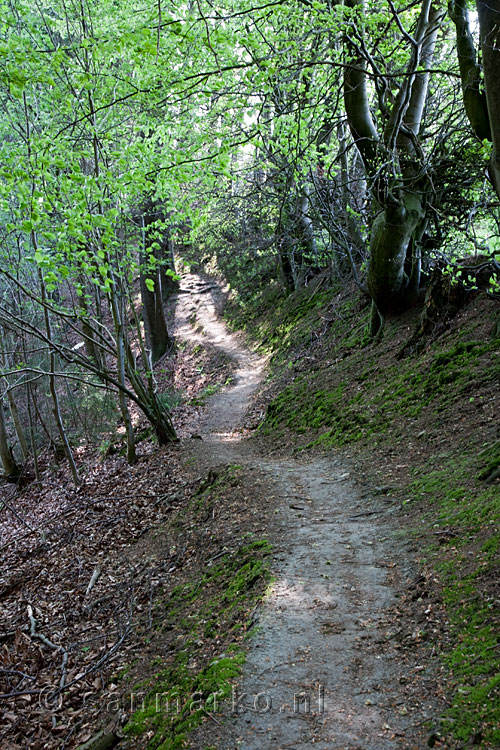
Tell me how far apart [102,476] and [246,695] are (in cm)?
949

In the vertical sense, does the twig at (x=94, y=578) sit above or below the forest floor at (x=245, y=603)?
below

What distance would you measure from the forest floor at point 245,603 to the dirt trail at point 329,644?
0.01 m

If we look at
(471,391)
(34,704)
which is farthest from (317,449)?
(34,704)

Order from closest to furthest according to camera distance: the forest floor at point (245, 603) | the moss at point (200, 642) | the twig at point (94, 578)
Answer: the forest floor at point (245, 603)
the moss at point (200, 642)
the twig at point (94, 578)

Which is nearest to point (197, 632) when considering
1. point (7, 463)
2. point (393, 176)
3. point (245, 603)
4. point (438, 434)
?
point (245, 603)

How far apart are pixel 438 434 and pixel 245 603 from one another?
3.64 metres

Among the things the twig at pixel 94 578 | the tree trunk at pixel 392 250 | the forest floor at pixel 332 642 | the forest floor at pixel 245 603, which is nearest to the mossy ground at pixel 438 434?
the forest floor at pixel 245 603

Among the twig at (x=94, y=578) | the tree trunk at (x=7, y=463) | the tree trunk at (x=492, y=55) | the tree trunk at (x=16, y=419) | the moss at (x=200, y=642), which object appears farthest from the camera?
the tree trunk at (x=7, y=463)

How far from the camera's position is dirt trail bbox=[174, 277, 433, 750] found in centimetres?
265

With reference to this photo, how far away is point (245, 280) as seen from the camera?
2298cm

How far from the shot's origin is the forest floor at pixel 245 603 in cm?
288

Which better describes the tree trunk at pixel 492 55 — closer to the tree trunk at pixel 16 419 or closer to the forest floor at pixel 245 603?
the forest floor at pixel 245 603

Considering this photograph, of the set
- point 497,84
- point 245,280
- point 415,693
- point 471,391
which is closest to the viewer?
point 415,693

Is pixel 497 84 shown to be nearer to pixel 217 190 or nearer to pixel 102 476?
pixel 102 476
